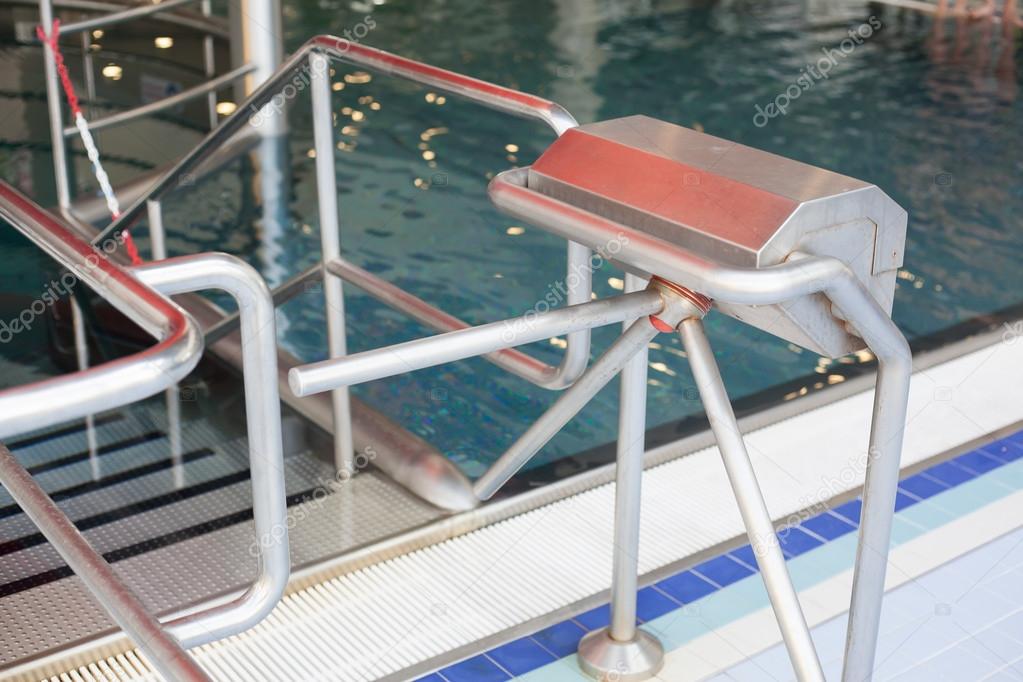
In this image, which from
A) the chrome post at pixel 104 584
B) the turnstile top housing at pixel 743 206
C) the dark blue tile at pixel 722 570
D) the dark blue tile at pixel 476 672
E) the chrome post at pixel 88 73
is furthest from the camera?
the chrome post at pixel 88 73

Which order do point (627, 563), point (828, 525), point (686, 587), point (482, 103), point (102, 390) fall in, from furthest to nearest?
point (828, 525)
point (686, 587)
point (627, 563)
point (482, 103)
point (102, 390)

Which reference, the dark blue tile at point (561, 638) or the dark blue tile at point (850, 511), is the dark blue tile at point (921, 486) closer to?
the dark blue tile at point (850, 511)

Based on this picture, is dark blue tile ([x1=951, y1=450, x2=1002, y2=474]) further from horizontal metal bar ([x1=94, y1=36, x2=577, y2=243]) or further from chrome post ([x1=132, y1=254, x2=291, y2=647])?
chrome post ([x1=132, y1=254, x2=291, y2=647])

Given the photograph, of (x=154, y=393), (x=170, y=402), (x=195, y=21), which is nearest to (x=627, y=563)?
(x=154, y=393)

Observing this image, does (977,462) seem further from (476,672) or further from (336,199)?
(336,199)

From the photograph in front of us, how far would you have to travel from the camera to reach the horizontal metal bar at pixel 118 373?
84cm

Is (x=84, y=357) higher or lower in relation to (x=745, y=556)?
lower

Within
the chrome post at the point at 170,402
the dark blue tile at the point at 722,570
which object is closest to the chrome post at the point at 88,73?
the chrome post at the point at 170,402

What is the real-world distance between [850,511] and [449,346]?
160 cm

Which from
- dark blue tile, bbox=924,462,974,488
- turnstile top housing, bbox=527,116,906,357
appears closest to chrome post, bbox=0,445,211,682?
turnstile top housing, bbox=527,116,906,357

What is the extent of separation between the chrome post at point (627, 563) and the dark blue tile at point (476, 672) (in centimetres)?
14

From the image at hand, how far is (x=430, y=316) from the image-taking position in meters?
2.12

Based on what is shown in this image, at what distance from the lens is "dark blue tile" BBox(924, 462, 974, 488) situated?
2.74 metres

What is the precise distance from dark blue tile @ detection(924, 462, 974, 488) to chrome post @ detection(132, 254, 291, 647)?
1.86 m
